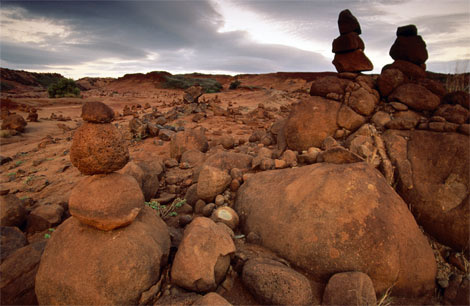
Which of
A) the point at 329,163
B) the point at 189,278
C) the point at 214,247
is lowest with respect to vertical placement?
the point at 189,278

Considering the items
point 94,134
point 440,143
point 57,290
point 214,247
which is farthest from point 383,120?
point 57,290

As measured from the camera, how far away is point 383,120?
4.67m

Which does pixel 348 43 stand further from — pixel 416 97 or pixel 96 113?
pixel 96 113

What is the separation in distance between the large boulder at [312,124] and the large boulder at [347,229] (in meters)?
1.94

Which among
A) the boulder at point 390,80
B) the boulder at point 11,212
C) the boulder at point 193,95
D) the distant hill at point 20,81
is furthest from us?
the distant hill at point 20,81

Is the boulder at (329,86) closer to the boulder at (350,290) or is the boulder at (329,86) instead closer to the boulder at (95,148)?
the boulder at (350,290)

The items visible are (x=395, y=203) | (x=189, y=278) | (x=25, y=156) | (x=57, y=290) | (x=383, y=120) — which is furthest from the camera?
(x=25, y=156)

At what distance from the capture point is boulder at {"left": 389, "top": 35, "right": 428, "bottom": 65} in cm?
492

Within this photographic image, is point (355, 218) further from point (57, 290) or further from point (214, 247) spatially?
point (57, 290)

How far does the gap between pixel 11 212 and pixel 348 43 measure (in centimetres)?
660

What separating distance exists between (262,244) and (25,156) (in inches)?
279

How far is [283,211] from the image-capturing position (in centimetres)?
308

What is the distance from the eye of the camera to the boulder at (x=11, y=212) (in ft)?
Result: 9.68

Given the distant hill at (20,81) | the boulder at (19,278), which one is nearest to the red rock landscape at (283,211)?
the boulder at (19,278)
